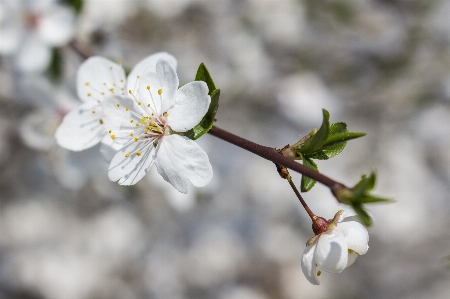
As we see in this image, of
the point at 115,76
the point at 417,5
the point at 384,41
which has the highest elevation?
the point at 417,5

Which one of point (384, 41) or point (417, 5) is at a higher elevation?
point (417, 5)

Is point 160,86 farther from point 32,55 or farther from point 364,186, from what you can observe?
point 32,55

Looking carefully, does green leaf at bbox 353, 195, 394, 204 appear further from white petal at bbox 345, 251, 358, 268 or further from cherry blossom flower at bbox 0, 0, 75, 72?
cherry blossom flower at bbox 0, 0, 75, 72

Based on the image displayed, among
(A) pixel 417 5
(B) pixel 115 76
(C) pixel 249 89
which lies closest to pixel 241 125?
(C) pixel 249 89

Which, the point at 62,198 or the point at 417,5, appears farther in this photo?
the point at 417,5

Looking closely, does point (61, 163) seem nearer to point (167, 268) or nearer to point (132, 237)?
point (132, 237)

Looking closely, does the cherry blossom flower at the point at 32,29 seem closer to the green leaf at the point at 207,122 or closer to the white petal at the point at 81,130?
the white petal at the point at 81,130
